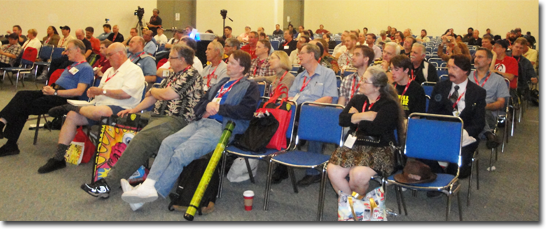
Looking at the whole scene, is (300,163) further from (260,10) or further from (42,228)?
(260,10)

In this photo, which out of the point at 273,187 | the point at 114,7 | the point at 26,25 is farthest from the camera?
the point at 114,7

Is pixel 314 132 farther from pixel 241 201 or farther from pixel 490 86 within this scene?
pixel 490 86

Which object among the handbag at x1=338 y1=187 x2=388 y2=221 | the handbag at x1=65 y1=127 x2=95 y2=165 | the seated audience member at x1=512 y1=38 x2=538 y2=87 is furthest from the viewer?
the seated audience member at x1=512 y1=38 x2=538 y2=87

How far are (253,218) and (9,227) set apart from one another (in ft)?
4.78

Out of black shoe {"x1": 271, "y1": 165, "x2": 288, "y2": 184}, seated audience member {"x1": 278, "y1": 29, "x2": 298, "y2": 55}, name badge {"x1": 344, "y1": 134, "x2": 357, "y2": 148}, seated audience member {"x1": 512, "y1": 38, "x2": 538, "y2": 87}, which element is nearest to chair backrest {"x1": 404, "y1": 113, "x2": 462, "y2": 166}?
name badge {"x1": 344, "y1": 134, "x2": 357, "y2": 148}

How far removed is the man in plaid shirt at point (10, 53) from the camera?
8.66m

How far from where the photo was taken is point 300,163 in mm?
3076

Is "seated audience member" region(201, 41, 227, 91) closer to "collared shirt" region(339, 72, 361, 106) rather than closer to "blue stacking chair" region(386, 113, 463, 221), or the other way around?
"collared shirt" region(339, 72, 361, 106)

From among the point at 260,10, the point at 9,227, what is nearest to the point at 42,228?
the point at 9,227

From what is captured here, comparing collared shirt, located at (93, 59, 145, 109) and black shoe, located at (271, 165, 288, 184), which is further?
collared shirt, located at (93, 59, 145, 109)

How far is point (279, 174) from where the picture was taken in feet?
12.5

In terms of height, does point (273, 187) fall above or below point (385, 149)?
below

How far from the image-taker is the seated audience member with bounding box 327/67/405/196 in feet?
9.42

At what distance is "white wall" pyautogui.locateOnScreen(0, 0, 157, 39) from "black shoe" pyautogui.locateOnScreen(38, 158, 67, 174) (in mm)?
9523
